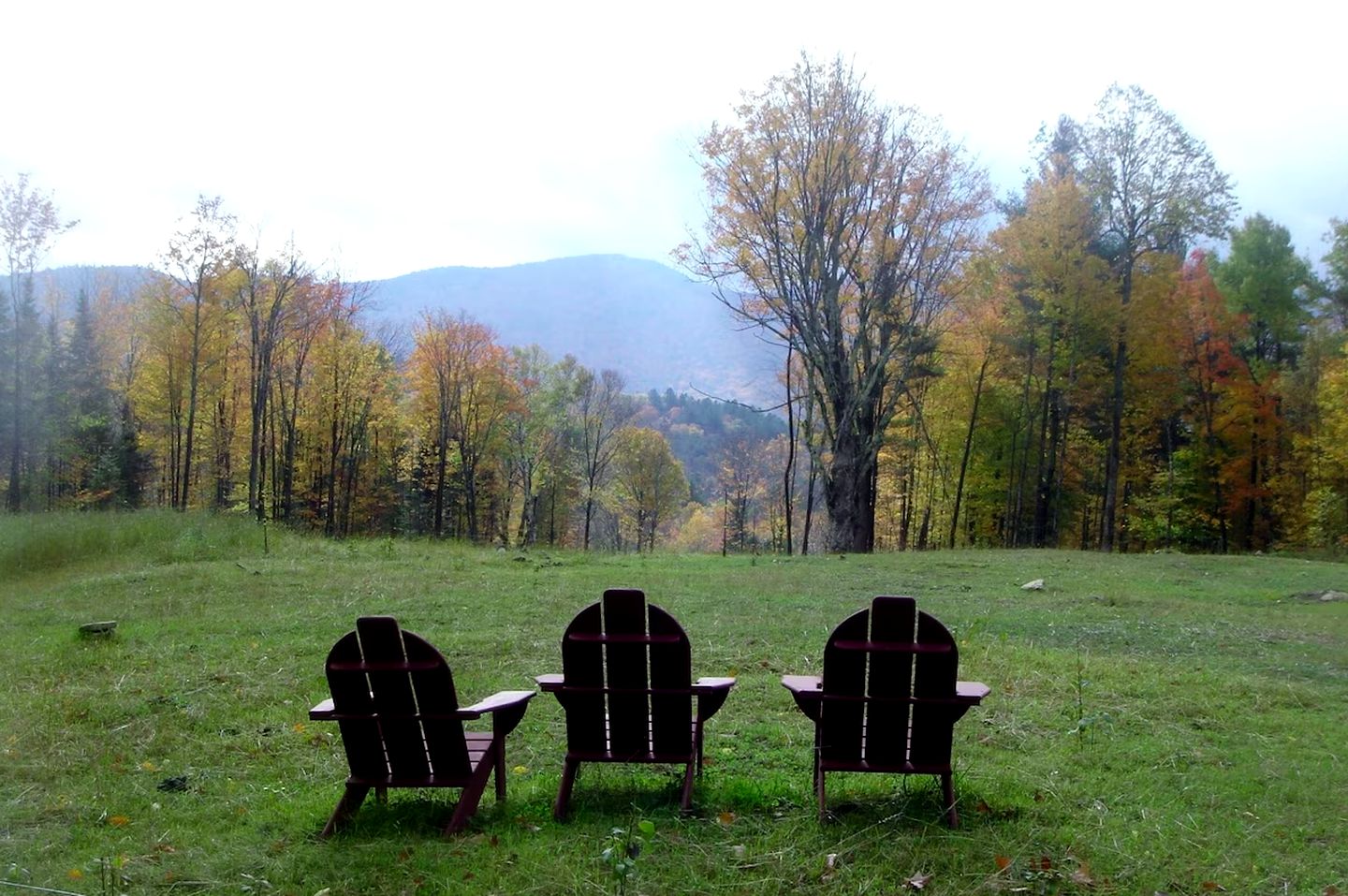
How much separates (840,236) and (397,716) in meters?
21.4

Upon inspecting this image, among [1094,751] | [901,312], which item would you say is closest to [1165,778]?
[1094,751]

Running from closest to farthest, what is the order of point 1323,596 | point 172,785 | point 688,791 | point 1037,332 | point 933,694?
point 933,694
point 688,791
point 172,785
point 1323,596
point 1037,332

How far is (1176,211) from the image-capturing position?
25.0m

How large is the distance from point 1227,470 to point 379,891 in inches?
1429

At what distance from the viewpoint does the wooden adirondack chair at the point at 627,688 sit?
396 cm

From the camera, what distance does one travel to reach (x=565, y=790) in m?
4.15

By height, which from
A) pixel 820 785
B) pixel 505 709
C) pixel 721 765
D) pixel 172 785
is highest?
pixel 505 709

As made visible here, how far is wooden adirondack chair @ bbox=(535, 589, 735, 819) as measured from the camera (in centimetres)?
396

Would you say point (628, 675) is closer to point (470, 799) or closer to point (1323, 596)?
point (470, 799)

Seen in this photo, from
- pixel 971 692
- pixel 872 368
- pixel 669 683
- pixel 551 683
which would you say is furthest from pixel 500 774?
pixel 872 368

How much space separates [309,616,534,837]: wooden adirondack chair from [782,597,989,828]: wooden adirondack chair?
61.6 inches

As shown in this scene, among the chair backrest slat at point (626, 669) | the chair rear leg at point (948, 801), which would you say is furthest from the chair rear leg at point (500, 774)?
the chair rear leg at point (948, 801)

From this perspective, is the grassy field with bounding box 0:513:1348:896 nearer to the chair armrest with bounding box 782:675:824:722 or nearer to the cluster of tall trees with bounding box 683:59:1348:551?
the chair armrest with bounding box 782:675:824:722

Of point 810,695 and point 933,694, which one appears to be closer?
point 933,694
